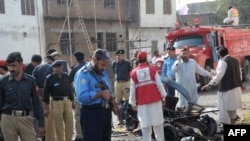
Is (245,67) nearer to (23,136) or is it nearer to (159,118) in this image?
(159,118)

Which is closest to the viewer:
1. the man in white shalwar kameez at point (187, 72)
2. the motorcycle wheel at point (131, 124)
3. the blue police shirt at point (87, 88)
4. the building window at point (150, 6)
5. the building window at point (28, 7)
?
the blue police shirt at point (87, 88)

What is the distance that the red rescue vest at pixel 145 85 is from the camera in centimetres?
736

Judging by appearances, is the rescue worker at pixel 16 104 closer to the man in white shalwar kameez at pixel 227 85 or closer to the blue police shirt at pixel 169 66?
the man in white shalwar kameez at pixel 227 85

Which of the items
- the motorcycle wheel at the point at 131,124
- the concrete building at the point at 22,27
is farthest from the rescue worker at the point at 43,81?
the concrete building at the point at 22,27

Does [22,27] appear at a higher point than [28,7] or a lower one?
lower

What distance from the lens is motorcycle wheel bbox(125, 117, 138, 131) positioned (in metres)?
9.44

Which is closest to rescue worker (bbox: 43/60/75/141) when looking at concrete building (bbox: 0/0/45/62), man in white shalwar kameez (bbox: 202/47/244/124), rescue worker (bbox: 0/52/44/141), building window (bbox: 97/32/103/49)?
rescue worker (bbox: 0/52/44/141)

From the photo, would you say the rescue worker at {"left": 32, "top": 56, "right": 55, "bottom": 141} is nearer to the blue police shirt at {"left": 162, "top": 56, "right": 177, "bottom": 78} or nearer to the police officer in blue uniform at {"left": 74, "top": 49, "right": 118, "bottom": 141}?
the police officer in blue uniform at {"left": 74, "top": 49, "right": 118, "bottom": 141}

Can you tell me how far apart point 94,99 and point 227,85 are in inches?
149

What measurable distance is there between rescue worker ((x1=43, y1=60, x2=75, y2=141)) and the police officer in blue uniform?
2.11 m

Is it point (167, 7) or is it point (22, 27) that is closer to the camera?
point (22, 27)

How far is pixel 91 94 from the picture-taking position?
559cm

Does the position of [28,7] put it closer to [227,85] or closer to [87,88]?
[227,85]

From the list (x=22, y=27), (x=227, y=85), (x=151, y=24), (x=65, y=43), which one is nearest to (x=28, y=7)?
(x=22, y=27)
